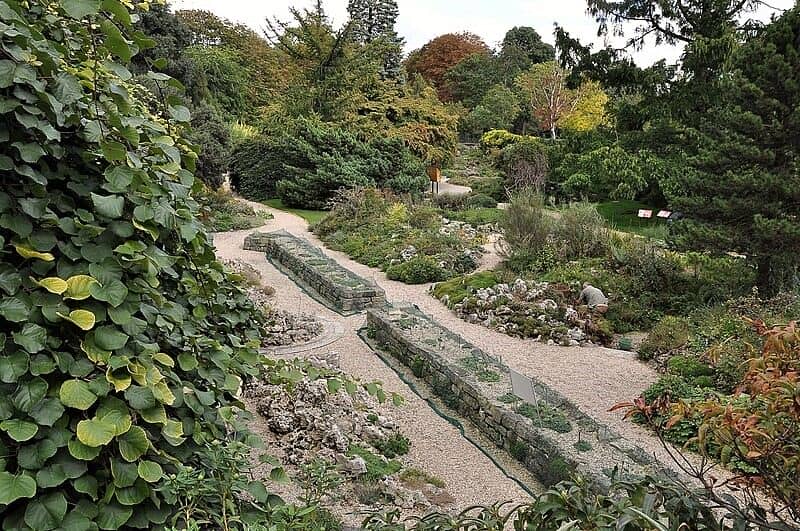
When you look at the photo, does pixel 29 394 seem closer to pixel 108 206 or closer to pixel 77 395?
pixel 77 395

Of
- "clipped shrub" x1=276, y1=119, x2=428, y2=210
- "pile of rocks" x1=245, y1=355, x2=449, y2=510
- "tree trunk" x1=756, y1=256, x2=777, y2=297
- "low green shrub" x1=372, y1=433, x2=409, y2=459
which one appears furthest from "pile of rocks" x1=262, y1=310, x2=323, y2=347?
"clipped shrub" x1=276, y1=119, x2=428, y2=210

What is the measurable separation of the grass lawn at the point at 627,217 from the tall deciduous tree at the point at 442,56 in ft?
68.9

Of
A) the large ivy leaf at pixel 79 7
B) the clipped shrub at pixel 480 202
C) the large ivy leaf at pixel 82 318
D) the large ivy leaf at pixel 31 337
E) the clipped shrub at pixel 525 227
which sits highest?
the large ivy leaf at pixel 79 7

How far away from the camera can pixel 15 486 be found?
139 cm

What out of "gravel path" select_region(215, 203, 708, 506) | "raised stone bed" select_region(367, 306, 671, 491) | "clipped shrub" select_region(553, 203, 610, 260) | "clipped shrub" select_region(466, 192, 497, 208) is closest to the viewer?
"raised stone bed" select_region(367, 306, 671, 491)

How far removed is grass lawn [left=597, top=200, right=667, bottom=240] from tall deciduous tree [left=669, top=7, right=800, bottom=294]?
542 cm

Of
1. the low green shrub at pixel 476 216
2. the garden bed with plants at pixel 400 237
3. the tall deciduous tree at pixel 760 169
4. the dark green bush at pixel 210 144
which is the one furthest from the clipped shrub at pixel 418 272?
the dark green bush at pixel 210 144

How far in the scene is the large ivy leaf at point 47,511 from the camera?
4.75ft

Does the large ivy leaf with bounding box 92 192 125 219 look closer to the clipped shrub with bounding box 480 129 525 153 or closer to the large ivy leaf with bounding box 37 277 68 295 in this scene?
the large ivy leaf with bounding box 37 277 68 295

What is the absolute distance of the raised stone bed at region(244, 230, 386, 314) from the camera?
886cm

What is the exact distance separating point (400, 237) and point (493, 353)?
18.7ft

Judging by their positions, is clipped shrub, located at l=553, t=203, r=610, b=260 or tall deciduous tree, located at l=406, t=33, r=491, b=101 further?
tall deciduous tree, located at l=406, t=33, r=491, b=101

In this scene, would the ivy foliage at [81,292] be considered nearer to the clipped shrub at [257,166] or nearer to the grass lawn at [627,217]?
the grass lawn at [627,217]

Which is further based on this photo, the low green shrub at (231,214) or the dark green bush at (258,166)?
the dark green bush at (258,166)
